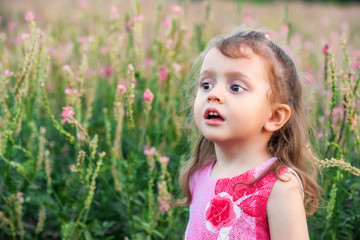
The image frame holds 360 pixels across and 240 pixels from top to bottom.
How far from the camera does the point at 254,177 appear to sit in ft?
4.98

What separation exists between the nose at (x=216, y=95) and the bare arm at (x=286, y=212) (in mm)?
291

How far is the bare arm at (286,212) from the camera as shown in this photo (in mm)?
1388

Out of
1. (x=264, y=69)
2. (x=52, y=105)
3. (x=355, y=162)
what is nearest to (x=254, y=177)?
(x=264, y=69)

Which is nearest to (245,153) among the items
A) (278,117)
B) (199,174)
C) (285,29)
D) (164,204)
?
(278,117)

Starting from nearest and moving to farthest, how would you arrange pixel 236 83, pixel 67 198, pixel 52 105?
pixel 236 83
pixel 67 198
pixel 52 105

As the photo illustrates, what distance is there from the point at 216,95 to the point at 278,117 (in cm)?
23

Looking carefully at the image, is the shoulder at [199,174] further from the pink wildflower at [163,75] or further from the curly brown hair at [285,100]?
the pink wildflower at [163,75]

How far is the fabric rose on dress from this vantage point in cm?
151

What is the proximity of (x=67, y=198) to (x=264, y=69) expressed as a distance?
43.8 inches

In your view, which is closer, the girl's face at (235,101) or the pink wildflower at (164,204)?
the girl's face at (235,101)

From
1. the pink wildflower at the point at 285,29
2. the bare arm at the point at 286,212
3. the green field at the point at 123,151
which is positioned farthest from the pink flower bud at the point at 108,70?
the bare arm at the point at 286,212

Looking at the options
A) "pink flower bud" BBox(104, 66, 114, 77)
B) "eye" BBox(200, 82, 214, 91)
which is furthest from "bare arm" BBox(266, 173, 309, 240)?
"pink flower bud" BBox(104, 66, 114, 77)

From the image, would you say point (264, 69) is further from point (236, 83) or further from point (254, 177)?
point (254, 177)

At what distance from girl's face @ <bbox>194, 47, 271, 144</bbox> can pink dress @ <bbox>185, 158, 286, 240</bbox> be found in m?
0.14
